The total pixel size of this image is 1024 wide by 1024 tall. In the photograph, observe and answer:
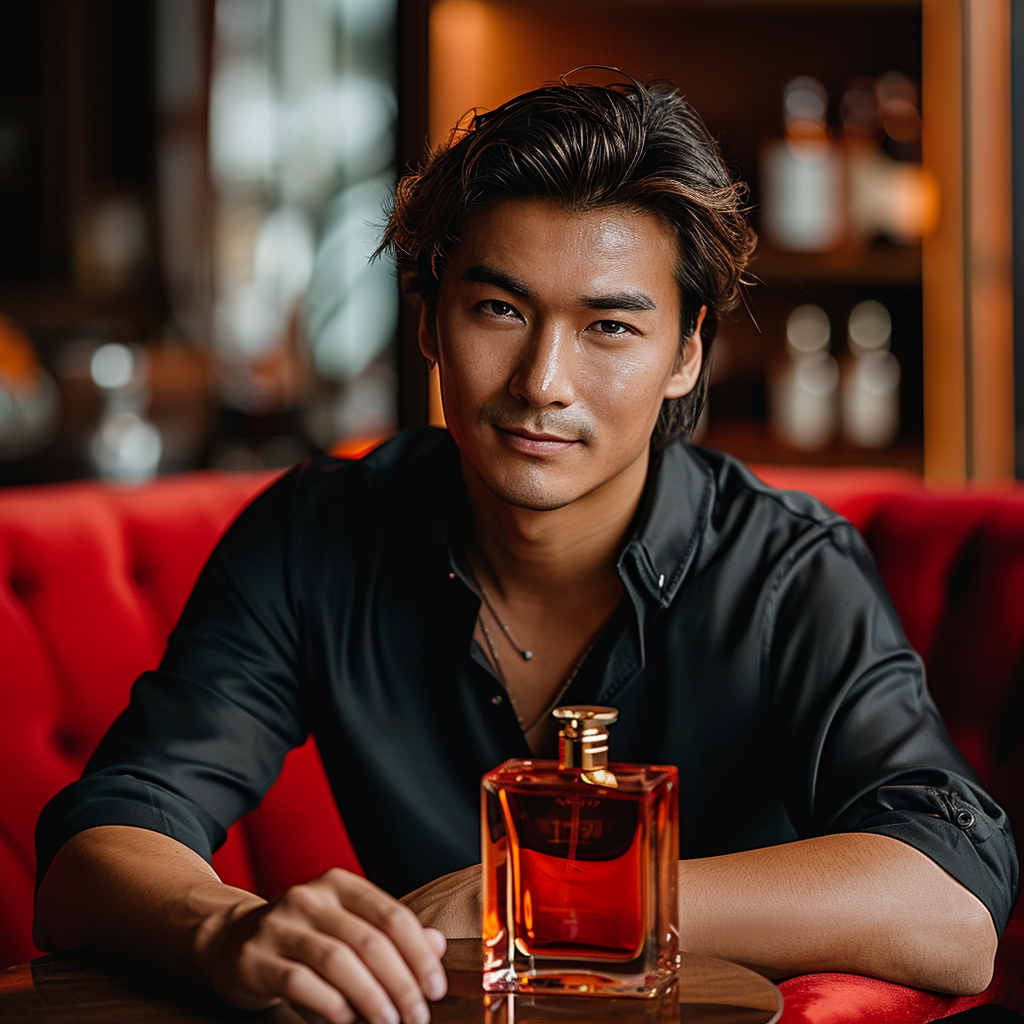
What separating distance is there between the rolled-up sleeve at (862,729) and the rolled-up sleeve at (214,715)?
51 centimetres

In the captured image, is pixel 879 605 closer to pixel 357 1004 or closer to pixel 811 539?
pixel 811 539

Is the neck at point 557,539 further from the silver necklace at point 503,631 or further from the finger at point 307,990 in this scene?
the finger at point 307,990

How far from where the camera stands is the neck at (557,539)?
129cm

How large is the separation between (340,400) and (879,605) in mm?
2970

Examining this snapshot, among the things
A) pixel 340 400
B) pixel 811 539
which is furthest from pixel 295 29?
pixel 811 539

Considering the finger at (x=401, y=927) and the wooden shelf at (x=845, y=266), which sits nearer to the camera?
the finger at (x=401, y=927)

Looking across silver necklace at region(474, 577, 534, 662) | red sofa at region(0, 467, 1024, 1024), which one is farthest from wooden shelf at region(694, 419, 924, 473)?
silver necklace at region(474, 577, 534, 662)

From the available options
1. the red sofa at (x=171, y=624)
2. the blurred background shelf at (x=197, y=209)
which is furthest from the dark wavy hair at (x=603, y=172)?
the blurred background shelf at (x=197, y=209)

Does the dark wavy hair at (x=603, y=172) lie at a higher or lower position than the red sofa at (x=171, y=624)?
higher

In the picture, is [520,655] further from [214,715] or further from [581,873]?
[581,873]

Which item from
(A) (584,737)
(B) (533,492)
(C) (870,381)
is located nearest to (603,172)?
(B) (533,492)

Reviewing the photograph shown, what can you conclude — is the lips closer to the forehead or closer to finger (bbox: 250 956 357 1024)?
the forehead

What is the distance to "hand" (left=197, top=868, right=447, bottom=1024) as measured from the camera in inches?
28.8

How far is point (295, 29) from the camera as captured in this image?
4090 millimetres
